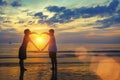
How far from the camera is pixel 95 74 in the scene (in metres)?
19.4

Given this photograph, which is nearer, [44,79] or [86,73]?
[44,79]

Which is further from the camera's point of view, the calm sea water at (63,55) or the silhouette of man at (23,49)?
the calm sea water at (63,55)

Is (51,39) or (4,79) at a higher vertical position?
(51,39)

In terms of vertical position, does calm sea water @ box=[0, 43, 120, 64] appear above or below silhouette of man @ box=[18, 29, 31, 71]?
below

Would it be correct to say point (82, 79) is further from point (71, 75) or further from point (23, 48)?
point (23, 48)

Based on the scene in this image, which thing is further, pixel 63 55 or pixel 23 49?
pixel 63 55

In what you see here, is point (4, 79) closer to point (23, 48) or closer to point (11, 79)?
point (11, 79)

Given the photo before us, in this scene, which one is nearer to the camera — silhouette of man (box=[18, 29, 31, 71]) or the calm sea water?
silhouette of man (box=[18, 29, 31, 71])

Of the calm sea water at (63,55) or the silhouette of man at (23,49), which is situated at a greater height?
the silhouette of man at (23,49)

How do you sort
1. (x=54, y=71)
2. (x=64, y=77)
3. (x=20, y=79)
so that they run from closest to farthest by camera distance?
(x=20, y=79) → (x=64, y=77) → (x=54, y=71)

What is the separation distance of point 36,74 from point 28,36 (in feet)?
9.71

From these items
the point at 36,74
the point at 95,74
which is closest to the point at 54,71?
the point at 36,74

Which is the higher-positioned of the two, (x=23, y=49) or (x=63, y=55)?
(x=23, y=49)

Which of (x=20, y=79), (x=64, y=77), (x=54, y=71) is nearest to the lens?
(x=20, y=79)
